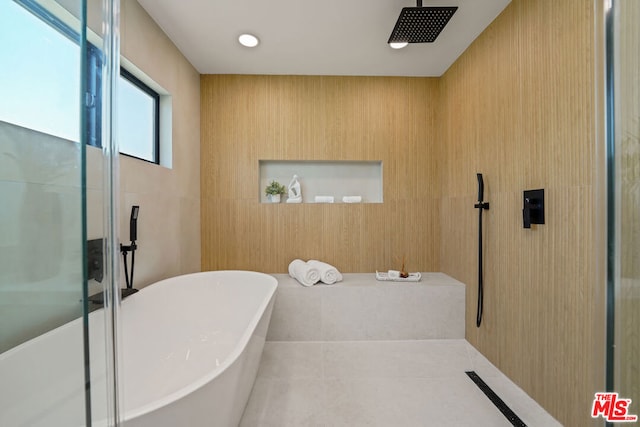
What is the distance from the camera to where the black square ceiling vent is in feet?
5.42

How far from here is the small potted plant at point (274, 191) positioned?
2730 millimetres

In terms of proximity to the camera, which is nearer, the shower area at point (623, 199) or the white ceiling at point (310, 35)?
the shower area at point (623, 199)

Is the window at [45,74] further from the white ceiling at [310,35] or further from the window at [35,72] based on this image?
the white ceiling at [310,35]

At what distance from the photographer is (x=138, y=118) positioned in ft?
6.57

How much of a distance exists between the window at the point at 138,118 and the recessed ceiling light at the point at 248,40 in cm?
82

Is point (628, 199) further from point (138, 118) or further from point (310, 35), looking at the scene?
point (138, 118)

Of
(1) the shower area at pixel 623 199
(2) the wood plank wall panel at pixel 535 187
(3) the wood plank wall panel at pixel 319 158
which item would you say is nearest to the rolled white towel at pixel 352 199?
(3) the wood plank wall panel at pixel 319 158

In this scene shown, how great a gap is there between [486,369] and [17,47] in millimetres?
2700

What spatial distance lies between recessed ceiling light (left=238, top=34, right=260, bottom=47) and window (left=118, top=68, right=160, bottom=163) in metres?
0.82

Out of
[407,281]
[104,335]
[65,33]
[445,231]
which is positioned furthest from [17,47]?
[445,231]

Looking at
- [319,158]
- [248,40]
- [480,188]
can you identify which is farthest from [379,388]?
[248,40]

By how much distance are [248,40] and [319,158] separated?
3.80 feet

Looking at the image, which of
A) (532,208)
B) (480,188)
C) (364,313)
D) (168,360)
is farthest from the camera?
(364,313)

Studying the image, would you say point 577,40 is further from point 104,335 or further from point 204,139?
point 204,139
